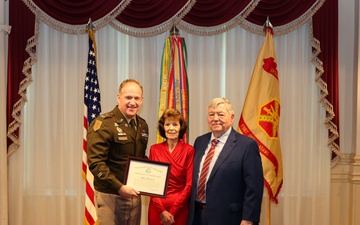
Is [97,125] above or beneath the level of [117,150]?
above

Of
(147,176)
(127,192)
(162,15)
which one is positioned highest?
(162,15)

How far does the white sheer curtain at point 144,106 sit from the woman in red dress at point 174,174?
1477 millimetres

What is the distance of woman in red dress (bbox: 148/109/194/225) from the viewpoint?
9.98 ft

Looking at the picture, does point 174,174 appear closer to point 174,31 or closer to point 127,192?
point 127,192

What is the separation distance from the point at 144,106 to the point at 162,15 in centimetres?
102

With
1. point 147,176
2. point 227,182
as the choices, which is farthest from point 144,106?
point 227,182

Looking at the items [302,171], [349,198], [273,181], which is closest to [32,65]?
[273,181]

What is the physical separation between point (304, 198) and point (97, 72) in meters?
2.74

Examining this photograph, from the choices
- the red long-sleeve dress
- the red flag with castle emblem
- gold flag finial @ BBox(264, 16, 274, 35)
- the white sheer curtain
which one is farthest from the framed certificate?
gold flag finial @ BBox(264, 16, 274, 35)

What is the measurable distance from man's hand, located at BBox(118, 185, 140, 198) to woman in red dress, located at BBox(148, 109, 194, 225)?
0.27 m

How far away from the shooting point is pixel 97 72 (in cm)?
451

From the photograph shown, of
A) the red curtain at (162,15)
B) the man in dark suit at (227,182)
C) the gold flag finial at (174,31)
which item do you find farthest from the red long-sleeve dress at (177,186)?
the red curtain at (162,15)

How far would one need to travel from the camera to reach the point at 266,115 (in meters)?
4.24

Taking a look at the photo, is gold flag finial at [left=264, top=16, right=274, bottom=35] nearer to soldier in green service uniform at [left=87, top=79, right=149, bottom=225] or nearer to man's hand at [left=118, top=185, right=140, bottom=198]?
soldier in green service uniform at [left=87, top=79, right=149, bottom=225]
